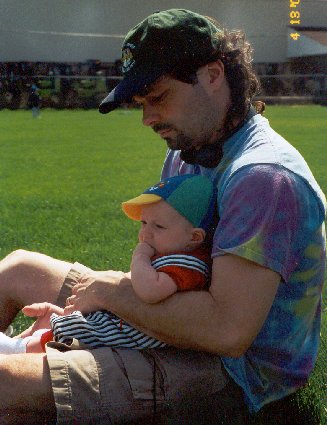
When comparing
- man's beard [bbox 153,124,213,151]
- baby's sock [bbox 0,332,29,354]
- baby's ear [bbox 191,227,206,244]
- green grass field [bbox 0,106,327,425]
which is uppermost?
man's beard [bbox 153,124,213,151]

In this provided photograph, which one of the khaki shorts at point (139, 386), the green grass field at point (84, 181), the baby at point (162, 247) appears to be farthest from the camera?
the green grass field at point (84, 181)

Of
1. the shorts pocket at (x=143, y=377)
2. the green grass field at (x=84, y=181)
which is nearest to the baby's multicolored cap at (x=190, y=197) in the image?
the shorts pocket at (x=143, y=377)

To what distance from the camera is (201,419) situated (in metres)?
2.61

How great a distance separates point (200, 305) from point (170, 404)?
0.35m

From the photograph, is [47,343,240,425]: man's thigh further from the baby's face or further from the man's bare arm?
the baby's face

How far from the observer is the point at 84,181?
33.8 feet

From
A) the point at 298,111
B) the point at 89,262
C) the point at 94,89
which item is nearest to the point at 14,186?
the point at 89,262

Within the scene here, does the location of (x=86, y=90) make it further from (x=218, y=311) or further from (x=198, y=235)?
(x=218, y=311)

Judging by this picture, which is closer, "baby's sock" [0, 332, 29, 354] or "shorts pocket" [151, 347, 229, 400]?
"shorts pocket" [151, 347, 229, 400]


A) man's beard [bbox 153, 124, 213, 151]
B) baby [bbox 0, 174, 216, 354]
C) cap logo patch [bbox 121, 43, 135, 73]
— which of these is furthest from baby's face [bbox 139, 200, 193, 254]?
cap logo patch [bbox 121, 43, 135, 73]

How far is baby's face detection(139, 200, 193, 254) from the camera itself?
2.62 m

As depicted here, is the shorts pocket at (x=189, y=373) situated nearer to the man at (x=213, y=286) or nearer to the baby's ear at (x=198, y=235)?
the man at (x=213, y=286)

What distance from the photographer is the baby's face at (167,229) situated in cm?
262

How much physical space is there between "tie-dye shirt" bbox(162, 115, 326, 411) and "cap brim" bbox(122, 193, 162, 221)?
0.71 feet
